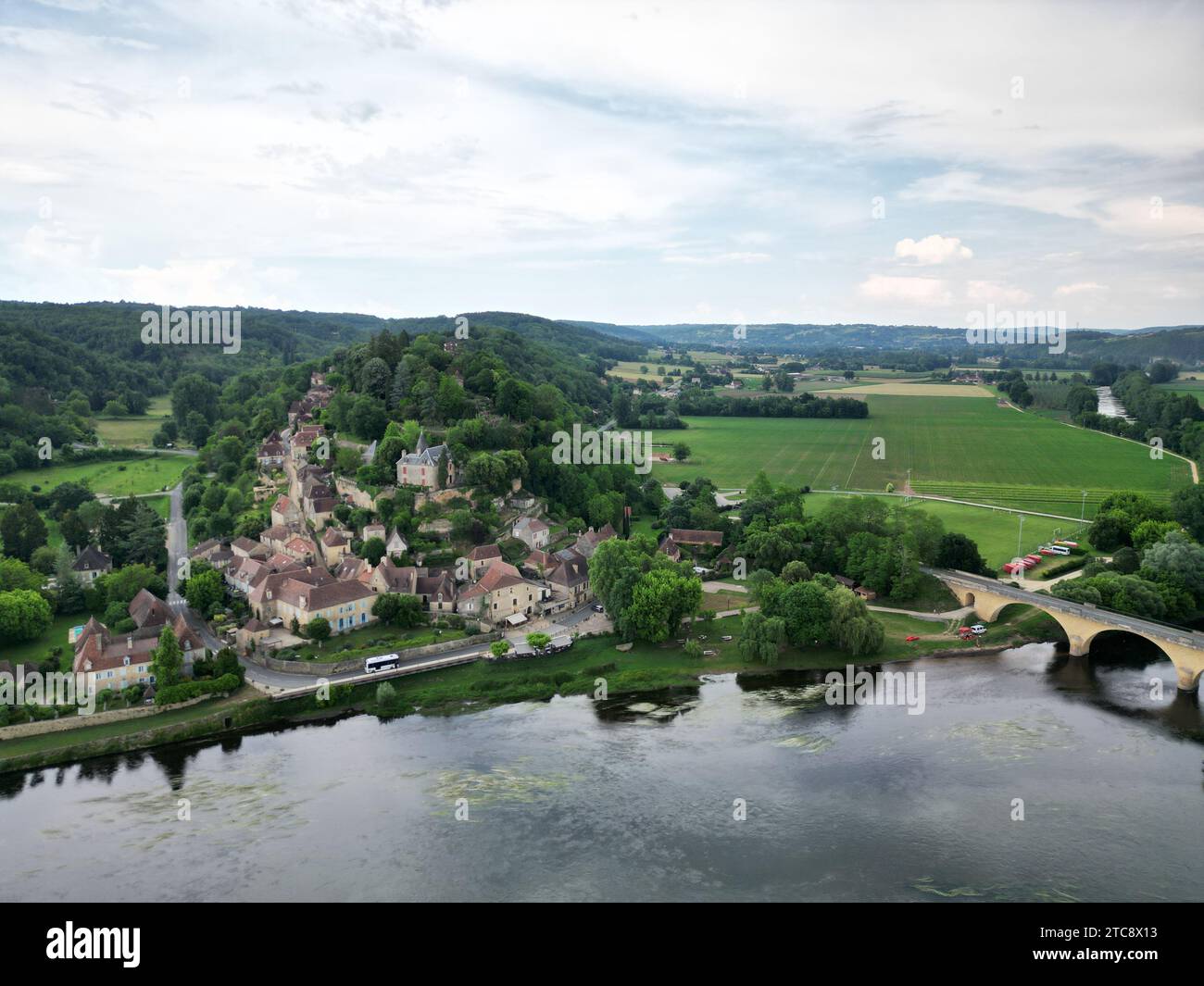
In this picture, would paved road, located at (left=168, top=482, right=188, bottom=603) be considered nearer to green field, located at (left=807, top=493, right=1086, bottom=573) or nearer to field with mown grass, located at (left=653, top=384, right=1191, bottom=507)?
green field, located at (left=807, top=493, right=1086, bottom=573)

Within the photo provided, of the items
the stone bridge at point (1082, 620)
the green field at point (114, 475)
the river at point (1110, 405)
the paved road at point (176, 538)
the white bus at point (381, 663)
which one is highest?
the river at point (1110, 405)

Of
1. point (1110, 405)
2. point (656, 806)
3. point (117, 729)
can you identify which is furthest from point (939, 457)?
point (117, 729)

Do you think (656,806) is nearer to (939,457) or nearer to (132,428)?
(939,457)

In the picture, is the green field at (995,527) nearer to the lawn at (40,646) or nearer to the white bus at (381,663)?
the white bus at (381,663)

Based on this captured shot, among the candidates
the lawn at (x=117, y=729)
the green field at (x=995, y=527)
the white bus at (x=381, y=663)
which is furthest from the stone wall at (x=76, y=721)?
the green field at (x=995, y=527)

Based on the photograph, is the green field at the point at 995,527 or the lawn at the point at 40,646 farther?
the green field at the point at 995,527

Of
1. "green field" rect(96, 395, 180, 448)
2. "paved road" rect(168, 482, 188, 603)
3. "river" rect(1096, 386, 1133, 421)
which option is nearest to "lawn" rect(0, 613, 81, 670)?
"paved road" rect(168, 482, 188, 603)
